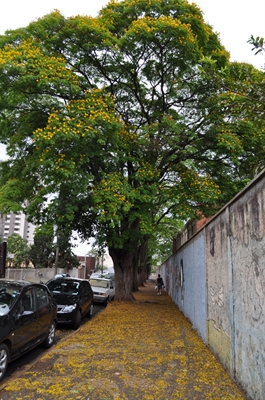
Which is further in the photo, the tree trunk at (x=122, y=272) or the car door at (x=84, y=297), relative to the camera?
the tree trunk at (x=122, y=272)

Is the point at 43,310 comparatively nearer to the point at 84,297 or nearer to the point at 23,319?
the point at 23,319

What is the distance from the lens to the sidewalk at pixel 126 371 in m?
4.62

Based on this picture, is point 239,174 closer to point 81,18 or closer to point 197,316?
point 197,316

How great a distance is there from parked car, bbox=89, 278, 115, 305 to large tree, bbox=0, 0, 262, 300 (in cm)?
378

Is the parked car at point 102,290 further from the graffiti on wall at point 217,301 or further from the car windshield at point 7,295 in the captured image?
the graffiti on wall at point 217,301

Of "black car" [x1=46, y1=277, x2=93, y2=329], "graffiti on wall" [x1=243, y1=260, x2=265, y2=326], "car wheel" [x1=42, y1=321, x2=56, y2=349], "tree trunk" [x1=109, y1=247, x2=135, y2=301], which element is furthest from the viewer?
"tree trunk" [x1=109, y1=247, x2=135, y2=301]

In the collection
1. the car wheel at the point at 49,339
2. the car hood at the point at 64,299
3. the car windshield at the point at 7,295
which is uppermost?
the car windshield at the point at 7,295

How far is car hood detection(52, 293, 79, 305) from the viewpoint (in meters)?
10.2

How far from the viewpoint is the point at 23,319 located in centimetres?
611

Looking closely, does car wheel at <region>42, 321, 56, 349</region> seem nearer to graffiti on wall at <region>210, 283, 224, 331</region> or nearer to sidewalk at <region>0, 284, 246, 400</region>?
sidewalk at <region>0, 284, 246, 400</region>

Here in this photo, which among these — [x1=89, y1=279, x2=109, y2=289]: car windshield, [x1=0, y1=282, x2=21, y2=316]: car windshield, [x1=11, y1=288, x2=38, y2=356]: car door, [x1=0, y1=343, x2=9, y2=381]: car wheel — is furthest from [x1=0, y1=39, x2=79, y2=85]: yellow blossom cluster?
[x1=89, y1=279, x2=109, y2=289]: car windshield

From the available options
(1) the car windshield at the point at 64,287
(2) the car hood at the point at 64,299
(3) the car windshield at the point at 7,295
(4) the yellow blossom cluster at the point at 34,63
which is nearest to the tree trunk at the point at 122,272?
(1) the car windshield at the point at 64,287

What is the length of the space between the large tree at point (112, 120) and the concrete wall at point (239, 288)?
206 inches

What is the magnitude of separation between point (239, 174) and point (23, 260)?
44746 millimetres
